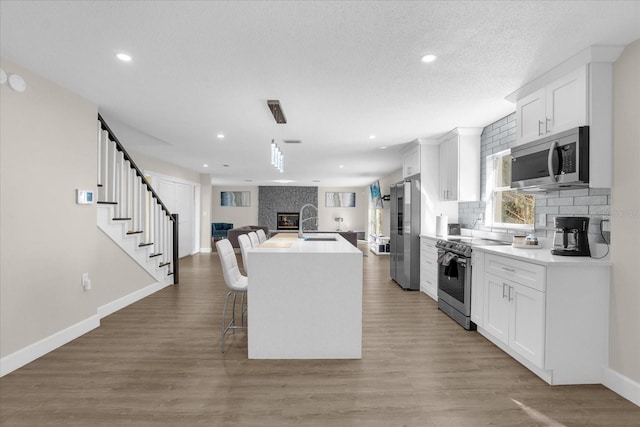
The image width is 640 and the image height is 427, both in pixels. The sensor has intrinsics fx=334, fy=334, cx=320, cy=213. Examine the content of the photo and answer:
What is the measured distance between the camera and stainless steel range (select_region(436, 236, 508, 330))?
3523 mm

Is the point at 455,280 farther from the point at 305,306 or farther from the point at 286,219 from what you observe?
the point at 286,219

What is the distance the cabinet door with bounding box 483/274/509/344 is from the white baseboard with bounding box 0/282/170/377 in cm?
394

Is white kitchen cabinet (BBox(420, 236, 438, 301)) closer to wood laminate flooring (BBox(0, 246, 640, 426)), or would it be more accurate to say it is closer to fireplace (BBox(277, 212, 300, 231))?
wood laminate flooring (BBox(0, 246, 640, 426))

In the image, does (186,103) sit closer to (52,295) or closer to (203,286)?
(52,295)

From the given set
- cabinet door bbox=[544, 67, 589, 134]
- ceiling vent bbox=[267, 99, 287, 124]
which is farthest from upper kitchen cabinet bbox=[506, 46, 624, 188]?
ceiling vent bbox=[267, 99, 287, 124]

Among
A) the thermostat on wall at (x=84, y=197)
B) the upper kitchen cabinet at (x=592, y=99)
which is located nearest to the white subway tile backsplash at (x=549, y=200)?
the upper kitchen cabinet at (x=592, y=99)

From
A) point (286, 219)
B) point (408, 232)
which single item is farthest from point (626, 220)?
point (286, 219)

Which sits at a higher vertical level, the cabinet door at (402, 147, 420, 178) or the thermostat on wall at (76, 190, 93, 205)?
the cabinet door at (402, 147, 420, 178)

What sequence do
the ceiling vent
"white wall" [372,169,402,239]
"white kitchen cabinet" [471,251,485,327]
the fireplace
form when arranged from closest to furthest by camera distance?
"white kitchen cabinet" [471,251,485,327] → the ceiling vent → "white wall" [372,169,402,239] → the fireplace

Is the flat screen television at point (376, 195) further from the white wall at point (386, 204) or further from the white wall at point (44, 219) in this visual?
the white wall at point (44, 219)

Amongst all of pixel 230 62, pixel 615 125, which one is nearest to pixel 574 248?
pixel 615 125

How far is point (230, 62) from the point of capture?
2588mm

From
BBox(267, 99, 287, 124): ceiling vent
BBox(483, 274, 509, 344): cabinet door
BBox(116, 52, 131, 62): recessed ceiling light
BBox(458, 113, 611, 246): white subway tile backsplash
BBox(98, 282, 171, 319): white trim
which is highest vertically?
BBox(116, 52, 131, 62): recessed ceiling light

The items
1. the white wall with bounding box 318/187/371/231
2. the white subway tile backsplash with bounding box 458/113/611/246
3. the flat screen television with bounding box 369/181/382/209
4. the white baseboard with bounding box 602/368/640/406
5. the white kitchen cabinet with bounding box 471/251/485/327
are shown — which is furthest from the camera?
the white wall with bounding box 318/187/371/231
